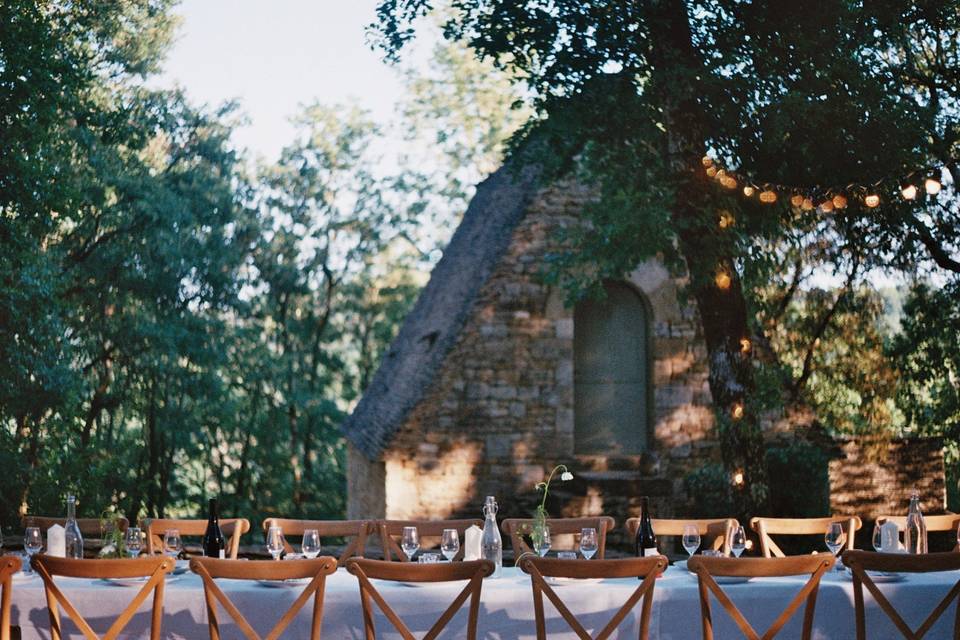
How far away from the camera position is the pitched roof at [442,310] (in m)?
11.0

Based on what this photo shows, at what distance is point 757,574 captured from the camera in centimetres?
437

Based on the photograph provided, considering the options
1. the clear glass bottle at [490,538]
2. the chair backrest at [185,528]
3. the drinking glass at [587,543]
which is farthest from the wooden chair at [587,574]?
the chair backrest at [185,528]

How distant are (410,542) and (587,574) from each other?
3.43 ft

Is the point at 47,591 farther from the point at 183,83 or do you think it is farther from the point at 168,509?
the point at 168,509

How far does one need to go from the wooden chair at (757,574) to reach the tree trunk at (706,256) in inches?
197

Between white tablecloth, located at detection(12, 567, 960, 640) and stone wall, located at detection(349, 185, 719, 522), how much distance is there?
595cm

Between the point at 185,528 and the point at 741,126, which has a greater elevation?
the point at 741,126

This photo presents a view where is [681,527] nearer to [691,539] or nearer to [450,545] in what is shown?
[691,539]

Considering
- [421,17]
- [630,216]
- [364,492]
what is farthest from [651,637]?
[364,492]

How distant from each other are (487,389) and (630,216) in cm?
232

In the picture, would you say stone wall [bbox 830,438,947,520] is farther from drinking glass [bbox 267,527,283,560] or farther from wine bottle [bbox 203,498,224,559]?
wine bottle [bbox 203,498,224,559]

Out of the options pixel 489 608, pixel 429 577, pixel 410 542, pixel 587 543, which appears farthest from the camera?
pixel 410 542

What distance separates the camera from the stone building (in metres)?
10.8

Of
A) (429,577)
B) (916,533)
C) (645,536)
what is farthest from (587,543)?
(916,533)
